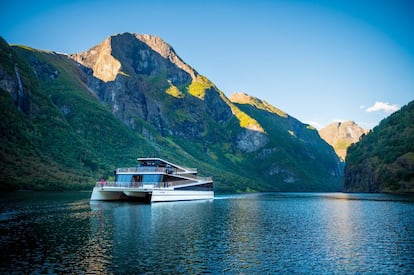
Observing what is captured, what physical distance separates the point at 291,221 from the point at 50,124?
569 feet

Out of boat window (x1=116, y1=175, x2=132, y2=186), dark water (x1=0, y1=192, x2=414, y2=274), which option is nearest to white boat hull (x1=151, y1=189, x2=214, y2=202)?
boat window (x1=116, y1=175, x2=132, y2=186)

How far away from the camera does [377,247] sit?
34.2 metres

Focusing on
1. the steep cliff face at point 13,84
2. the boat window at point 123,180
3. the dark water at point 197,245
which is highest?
the steep cliff face at point 13,84

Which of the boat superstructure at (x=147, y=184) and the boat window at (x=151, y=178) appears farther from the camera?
the boat window at (x=151, y=178)

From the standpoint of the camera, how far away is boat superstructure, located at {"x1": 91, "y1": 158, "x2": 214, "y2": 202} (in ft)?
259

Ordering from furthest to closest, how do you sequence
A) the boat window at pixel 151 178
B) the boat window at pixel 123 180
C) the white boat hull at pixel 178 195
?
the boat window at pixel 151 178
the boat window at pixel 123 180
the white boat hull at pixel 178 195

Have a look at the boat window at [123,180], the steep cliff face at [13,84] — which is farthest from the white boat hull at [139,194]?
the steep cliff face at [13,84]

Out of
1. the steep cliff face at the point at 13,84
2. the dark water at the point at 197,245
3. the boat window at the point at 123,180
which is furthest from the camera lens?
the steep cliff face at the point at 13,84

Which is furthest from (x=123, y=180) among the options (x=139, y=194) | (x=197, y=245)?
(x=197, y=245)

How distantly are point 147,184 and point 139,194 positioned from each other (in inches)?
173

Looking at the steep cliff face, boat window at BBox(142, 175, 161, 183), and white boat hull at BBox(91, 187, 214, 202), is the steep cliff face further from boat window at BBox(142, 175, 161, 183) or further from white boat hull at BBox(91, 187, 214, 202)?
boat window at BBox(142, 175, 161, 183)

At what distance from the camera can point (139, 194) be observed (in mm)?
83438

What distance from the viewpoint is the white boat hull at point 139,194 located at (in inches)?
3047

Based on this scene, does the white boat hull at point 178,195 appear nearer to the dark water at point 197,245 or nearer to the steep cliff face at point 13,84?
the dark water at point 197,245
